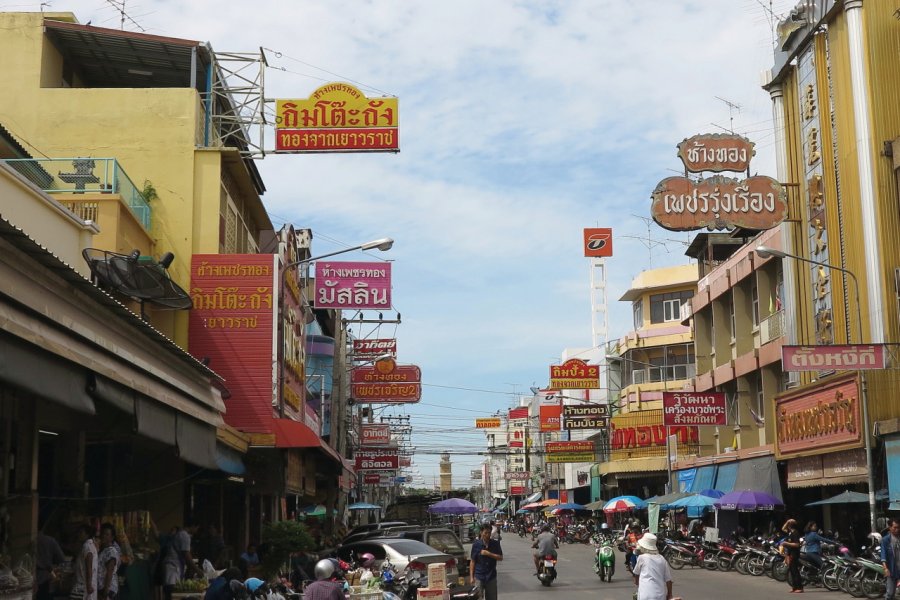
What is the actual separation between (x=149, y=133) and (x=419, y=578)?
13684 millimetres

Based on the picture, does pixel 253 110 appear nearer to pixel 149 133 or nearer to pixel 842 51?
pixel 149 133

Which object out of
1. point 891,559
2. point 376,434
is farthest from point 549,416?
point 891,559

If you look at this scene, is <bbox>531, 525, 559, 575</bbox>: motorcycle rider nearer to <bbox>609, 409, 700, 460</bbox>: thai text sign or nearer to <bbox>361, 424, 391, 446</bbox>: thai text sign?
<bbox>609, 409, 700, 460</bbox>: thai text sign

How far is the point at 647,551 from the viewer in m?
13.4

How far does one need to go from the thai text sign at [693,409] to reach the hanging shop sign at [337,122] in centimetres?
1501

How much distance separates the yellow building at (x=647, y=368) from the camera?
58.2 metres

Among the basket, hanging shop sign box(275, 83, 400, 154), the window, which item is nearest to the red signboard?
hanging shop sign box(275, 83, 400, 154)

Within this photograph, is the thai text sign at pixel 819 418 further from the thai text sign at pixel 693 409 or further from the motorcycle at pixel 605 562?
the motorcycle at pixel 605 562

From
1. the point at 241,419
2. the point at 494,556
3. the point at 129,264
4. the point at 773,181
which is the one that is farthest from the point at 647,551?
the point at 773,181

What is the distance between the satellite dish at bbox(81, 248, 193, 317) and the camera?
19.1 m

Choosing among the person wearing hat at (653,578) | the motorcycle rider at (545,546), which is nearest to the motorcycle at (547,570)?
the motorcycle rider at (545,546)

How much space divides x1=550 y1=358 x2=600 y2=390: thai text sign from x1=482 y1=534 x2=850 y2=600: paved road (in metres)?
23.2

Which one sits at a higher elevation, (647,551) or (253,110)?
(253,110)

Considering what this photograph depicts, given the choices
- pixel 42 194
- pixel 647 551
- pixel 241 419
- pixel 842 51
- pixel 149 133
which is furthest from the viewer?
pixel 842 51
